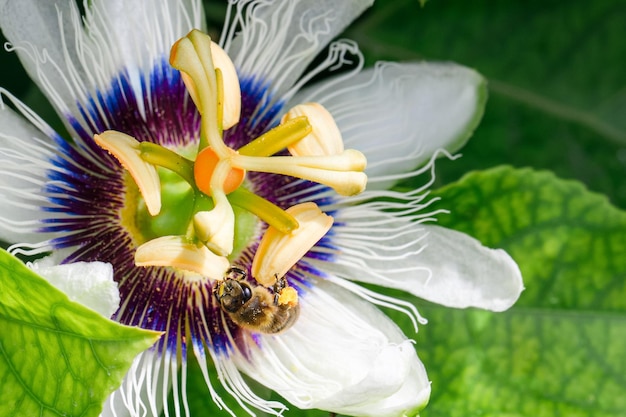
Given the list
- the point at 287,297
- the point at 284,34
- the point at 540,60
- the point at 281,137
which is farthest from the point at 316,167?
the point at 540,60

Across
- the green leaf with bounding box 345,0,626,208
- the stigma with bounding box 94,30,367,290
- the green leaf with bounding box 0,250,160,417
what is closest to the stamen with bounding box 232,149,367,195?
the stigma with bounding box 94,30,367,290

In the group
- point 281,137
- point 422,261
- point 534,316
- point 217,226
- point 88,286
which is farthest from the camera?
point 534,316

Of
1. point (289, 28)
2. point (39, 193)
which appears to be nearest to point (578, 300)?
point (289, 28)

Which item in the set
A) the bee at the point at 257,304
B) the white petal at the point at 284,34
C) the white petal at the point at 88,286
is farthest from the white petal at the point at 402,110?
the white petal at the point at 88,286

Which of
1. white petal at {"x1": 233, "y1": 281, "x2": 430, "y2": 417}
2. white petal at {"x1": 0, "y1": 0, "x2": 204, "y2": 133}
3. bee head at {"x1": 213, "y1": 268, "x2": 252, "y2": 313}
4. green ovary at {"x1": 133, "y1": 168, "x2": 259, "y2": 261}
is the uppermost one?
white petal at {"x1": 0, "y1": 0, "x2": 204, "y2": 133}

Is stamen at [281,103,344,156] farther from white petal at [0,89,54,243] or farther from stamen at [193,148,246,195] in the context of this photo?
white petal at [0,89,54,243]

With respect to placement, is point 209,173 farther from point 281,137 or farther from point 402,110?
point 402,110

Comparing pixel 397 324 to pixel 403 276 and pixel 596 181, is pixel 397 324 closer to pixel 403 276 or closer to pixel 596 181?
pixel 403 276
